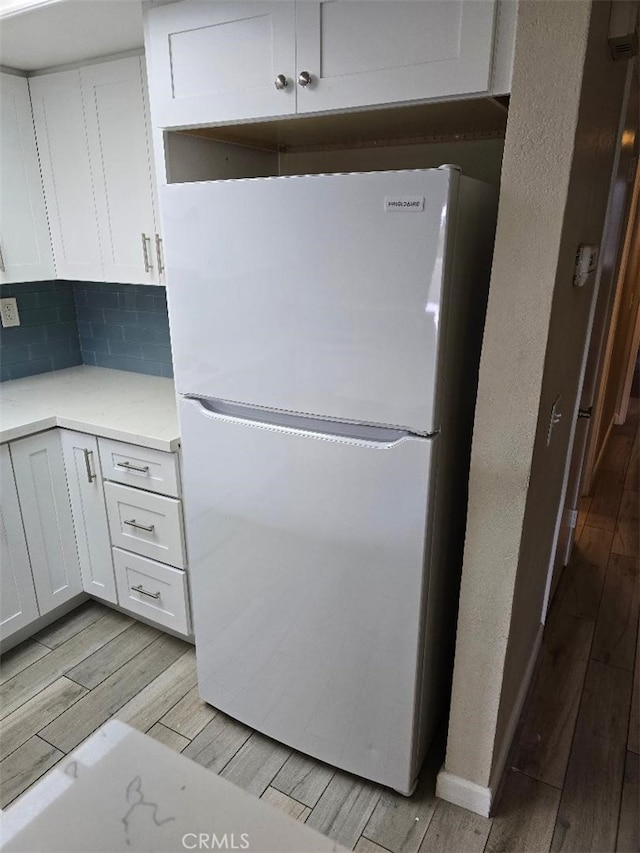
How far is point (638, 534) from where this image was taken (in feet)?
10.1

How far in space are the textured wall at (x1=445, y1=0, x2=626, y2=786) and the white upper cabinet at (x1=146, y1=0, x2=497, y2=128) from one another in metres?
0.14

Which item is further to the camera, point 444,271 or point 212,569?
point 212,569

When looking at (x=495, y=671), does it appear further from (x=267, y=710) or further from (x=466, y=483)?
(x=267, y=710)

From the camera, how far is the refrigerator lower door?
53.9 inches

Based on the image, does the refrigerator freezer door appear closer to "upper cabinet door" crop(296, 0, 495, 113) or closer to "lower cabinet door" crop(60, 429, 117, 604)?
"upper cabinet door" crop(296, 0, 495, 113)

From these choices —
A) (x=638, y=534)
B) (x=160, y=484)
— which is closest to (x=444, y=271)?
(x=160, y=484)

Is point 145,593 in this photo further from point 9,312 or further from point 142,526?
point 9,312

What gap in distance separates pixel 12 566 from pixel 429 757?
1.57 metres

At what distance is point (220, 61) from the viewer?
4.61 ft

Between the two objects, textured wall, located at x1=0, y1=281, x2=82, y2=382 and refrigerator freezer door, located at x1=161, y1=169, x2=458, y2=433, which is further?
textured wall, located at x1=0, y1=281, x2=82, y2=382

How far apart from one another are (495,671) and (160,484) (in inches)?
46.5

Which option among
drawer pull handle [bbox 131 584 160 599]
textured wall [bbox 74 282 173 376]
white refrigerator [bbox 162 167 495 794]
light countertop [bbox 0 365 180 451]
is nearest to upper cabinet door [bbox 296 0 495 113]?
white refrigerator [bbox 162 167 495 794]

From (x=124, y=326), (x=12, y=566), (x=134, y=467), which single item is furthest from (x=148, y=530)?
(x=124, y=326)
